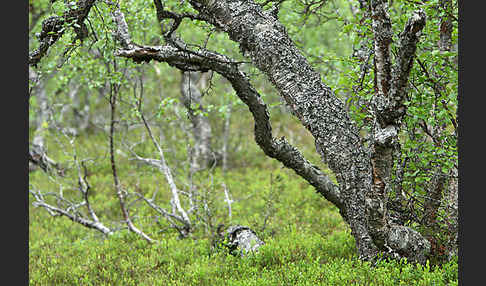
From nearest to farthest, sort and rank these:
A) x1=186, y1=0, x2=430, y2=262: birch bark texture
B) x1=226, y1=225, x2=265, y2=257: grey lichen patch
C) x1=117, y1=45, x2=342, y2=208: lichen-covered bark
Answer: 1. x1=186, y1=0, x2=430, y2=262: birch bark texture
2. x1=117, y1=45, x2=342, y2=208: lichen-covered bark
3. x1=226, y1=225, x2=265, y2=257: grey lichen patch

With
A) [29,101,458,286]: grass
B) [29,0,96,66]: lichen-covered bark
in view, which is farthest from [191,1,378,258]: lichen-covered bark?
[29,0,96,66]: lichen-covered bark

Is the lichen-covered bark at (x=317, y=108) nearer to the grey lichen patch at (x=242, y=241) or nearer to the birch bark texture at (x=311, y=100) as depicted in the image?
the birch bark texture at (x=311, y=100)

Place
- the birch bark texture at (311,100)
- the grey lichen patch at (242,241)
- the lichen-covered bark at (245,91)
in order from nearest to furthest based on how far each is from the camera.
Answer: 1. the birch bark texture at (311,100)
2. the lichen-covered bark at (245,91)
3. the grey lichen patch at (242,241)

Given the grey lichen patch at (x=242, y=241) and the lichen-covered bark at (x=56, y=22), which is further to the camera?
the grey lichen patch at (x=242, y=241)

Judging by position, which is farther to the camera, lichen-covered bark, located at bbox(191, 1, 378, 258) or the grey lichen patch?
the grey lichen patch

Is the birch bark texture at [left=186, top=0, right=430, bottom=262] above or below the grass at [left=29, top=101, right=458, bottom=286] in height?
above

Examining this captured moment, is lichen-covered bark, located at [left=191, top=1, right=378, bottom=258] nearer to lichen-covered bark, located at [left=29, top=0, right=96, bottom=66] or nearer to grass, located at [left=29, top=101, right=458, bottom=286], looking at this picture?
grass, located at [left=29, top=101, right=458, bottom=286]

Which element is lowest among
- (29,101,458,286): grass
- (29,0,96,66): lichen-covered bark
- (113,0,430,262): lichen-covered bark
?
(29,101,458,286): grass

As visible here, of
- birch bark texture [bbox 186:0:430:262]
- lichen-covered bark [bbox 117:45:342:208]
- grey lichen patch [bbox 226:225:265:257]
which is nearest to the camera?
birch bark texture [bbox 186:0:430:262]

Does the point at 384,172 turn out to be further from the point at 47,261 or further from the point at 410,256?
the point at 47,261

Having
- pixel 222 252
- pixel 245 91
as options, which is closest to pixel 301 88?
pixel 245 91

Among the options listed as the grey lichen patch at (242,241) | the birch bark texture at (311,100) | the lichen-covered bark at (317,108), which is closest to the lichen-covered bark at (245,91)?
the lichen-covered bark at (317,108)

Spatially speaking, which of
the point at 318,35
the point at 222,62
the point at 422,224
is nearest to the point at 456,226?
the point at 422,224

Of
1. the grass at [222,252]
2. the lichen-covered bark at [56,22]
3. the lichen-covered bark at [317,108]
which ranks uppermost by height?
the lichen-covered bark at [56,22]
